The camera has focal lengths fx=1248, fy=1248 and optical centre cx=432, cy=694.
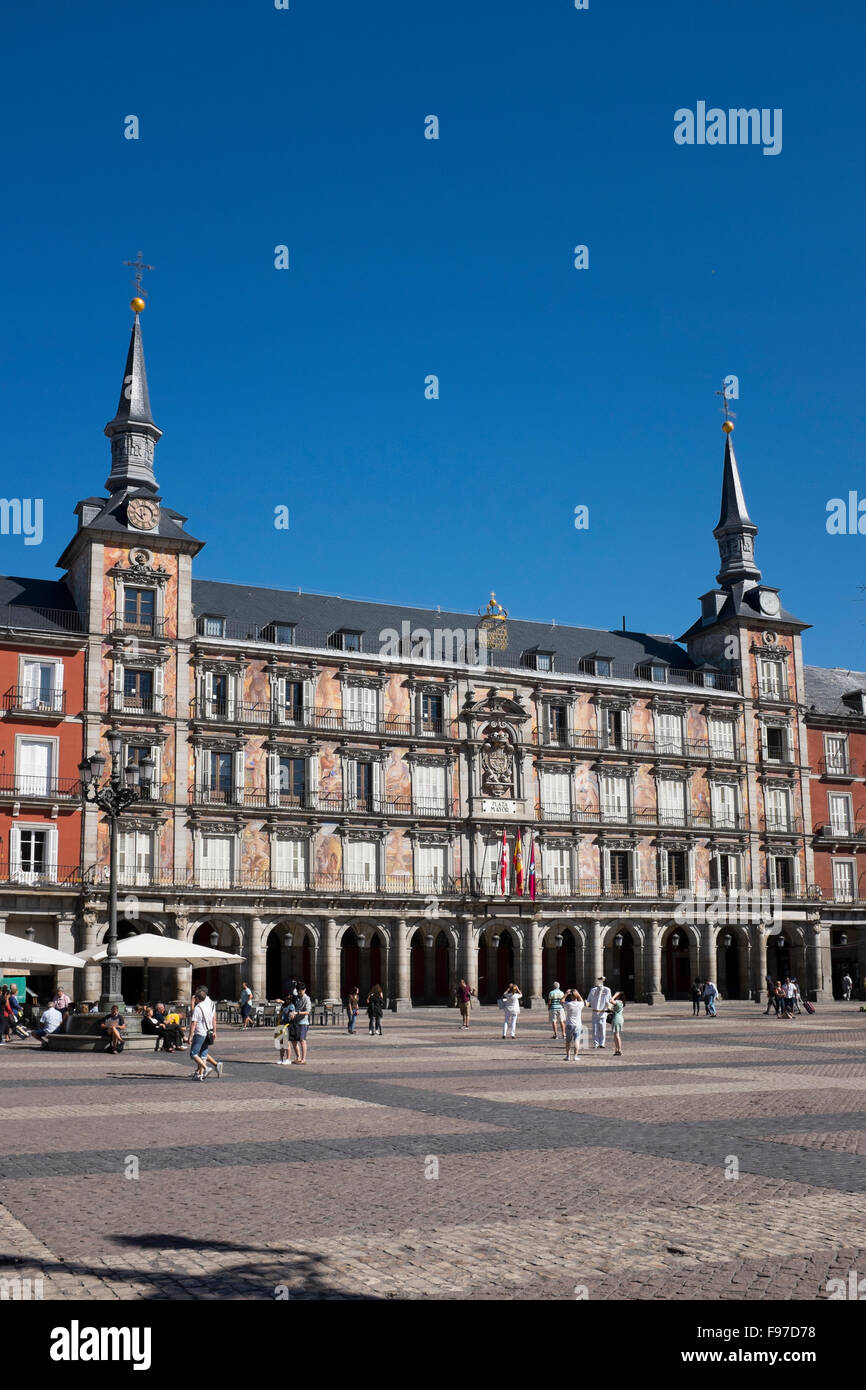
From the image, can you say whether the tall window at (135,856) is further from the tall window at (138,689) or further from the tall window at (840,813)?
the tall window at (840,813)

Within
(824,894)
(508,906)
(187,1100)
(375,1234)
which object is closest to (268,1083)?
(187,1100)

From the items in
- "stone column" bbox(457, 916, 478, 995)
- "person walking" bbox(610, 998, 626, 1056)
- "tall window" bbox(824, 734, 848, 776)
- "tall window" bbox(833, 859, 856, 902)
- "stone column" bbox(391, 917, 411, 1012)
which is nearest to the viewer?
"person walking" bbox(610, 998, 626, 1056)

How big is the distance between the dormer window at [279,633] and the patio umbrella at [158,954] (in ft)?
73.6

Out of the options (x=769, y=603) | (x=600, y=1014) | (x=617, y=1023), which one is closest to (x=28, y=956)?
(x=600, y=1014)

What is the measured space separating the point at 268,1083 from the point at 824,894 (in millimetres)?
50149

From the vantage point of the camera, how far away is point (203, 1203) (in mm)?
10531

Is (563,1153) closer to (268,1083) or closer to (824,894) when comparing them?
(268,1083)

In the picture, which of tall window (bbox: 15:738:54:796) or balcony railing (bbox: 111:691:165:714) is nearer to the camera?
tall window (bbox: 15:738:54:796)

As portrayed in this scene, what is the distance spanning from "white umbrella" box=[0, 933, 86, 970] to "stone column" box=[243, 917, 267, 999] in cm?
1922

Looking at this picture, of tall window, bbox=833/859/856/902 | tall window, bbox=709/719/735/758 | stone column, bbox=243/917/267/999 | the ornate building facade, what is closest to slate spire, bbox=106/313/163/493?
the ornate building facade

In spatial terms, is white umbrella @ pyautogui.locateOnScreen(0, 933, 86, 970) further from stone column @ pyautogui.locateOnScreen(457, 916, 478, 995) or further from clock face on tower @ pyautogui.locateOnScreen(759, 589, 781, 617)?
clock face on tower @ pyautogui.locateOnScreen(759, 589, 781, 617)

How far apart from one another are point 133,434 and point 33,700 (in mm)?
13753

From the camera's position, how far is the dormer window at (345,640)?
57812 millimetres

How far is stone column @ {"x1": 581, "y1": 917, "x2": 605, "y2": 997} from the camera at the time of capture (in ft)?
196
